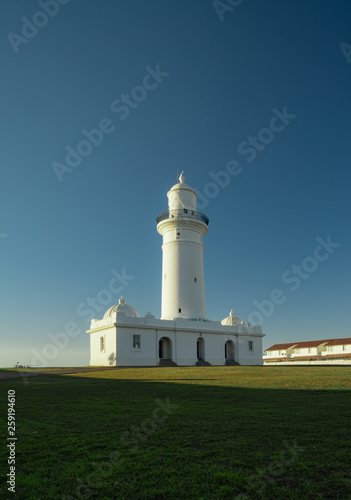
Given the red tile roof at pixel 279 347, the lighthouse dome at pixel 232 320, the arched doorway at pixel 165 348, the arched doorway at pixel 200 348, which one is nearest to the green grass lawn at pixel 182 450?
the arched doorway at pixel 165 348

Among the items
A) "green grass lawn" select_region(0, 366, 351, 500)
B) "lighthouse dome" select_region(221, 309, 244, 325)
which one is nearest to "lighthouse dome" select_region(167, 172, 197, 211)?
"lighthouse dome" select_region(221, 309, 244, 325)

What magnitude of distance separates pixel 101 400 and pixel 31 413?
7.76 ft

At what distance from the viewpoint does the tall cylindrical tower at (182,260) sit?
130ft

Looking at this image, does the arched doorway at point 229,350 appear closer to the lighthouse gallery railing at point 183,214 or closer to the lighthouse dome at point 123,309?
the lighthouse dome at point 123,309

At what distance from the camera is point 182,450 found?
5.46m

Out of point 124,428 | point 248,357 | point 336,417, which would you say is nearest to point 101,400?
point 124,428

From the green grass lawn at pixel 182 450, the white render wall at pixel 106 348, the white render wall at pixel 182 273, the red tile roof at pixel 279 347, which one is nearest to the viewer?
the green grass lawn at pixel 182 450

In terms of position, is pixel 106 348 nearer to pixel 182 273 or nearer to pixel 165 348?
pixel 165 348

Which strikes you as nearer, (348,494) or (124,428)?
(348,494)

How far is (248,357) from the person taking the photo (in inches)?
1683

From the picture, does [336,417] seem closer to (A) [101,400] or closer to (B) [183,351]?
(A) [101,400]

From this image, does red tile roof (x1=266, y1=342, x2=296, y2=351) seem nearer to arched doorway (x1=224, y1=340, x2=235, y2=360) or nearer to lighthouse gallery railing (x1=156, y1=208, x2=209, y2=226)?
arched doorway (x1=224, y1=340, x2=235, y2=360)

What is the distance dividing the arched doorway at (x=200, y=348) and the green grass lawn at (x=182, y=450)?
29.9 meters

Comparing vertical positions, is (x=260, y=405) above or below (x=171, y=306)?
below
